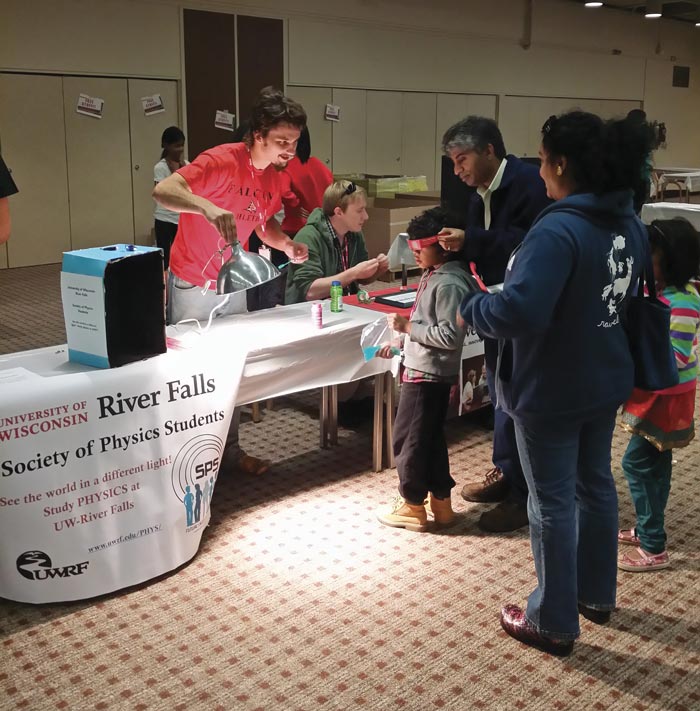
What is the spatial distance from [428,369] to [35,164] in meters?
6.57

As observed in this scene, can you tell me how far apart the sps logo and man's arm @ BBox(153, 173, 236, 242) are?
3.33 ft

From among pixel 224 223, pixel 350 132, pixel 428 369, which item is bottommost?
pixel 428 369

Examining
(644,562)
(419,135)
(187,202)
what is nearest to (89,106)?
(419,135)

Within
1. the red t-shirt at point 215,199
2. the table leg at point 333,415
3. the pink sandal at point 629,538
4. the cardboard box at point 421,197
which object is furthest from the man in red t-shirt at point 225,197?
the cardboard box at point 421,197

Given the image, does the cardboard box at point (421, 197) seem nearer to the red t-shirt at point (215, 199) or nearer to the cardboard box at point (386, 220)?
the cardboard box at point (386, 220)

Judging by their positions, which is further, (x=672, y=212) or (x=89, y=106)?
(x=89, y=106)

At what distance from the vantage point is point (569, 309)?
179 centimetres

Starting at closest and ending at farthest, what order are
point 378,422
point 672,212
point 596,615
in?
point 596,615
point 378,422
point 672,212

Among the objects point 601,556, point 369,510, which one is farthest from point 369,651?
point 369,510

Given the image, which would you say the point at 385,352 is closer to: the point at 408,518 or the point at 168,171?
the point at 408,518

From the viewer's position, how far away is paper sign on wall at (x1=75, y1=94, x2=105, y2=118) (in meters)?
8.03

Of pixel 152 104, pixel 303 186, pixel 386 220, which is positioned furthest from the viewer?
pixel 152 104

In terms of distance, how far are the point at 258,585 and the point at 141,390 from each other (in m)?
0.68

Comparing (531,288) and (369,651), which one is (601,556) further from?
(531,288)
